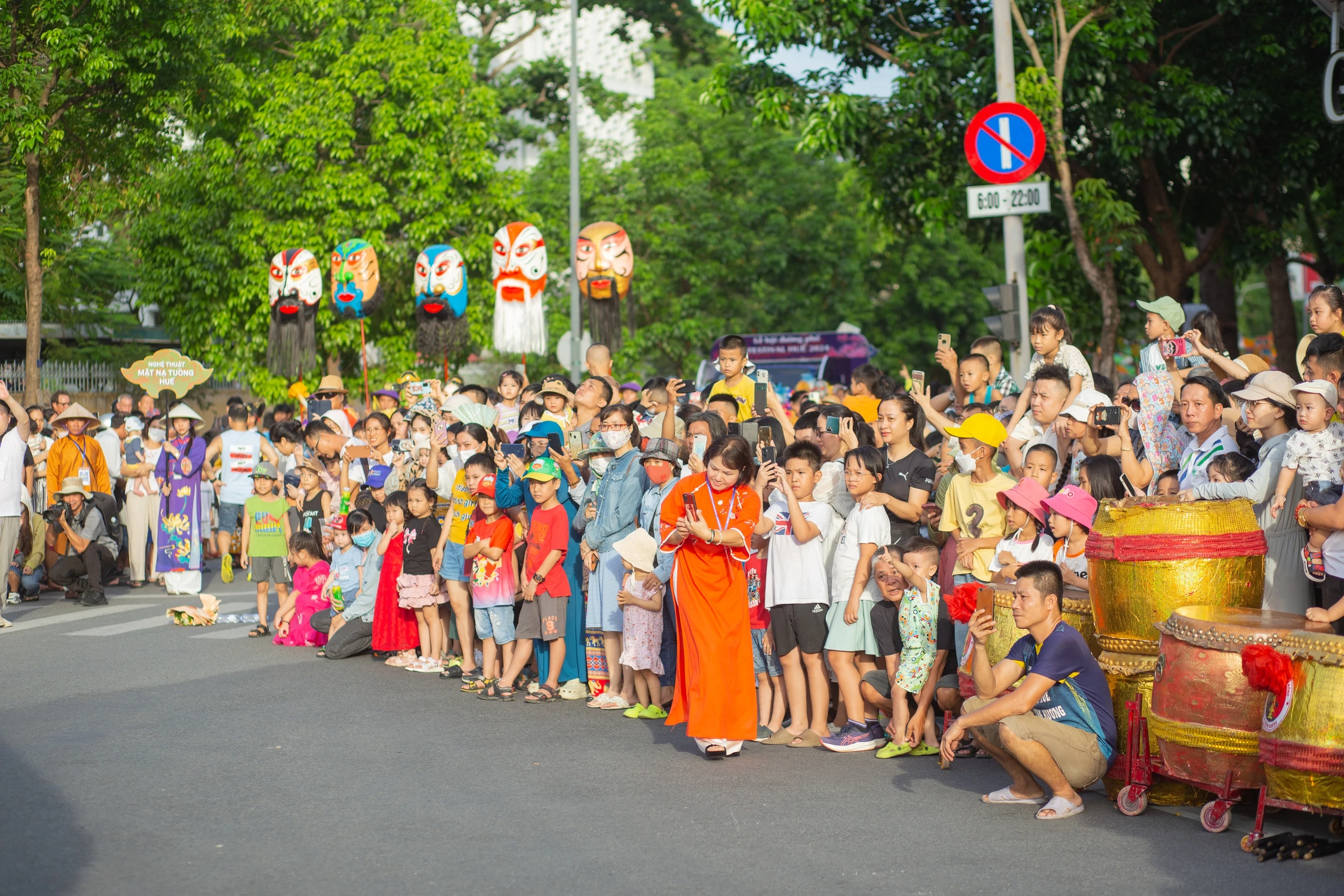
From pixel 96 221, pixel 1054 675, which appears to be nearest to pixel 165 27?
pixel 96 221

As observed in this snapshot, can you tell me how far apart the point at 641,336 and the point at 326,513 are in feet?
62.3

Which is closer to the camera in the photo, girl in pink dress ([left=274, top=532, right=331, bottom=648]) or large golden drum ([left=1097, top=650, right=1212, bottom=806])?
large golden drum ([left=1097, top=650, right=1212, bottom=806])

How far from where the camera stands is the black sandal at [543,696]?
9.19 m

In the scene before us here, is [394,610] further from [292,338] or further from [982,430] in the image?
[292,338]

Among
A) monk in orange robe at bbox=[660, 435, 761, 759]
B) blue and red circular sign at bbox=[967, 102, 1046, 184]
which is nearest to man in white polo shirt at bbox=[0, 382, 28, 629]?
monk in orange robe at bbox=[660, 435, 761, 759]

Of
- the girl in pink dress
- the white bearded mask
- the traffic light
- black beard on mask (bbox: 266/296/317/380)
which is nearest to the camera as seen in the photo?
the girl in pink dress

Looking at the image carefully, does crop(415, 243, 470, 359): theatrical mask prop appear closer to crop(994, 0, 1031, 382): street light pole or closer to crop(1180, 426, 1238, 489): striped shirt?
crop(994, 0, 1031, 382): street light pole

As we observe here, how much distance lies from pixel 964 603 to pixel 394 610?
5279 millimetres

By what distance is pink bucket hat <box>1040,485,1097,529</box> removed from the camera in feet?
23.1

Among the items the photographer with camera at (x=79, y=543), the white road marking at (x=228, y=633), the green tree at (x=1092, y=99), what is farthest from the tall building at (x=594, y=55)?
the white road marking at (x=228, y=633)

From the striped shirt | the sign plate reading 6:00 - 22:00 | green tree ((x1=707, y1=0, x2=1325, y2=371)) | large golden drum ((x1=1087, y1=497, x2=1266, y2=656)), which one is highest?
green tree ((x1=707, y1=0, x2=1325, y2=371))

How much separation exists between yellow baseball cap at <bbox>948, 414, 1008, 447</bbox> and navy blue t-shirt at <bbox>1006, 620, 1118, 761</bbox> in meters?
1.57

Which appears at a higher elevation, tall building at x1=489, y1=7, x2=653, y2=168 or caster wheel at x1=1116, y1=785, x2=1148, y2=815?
tall building at x1=489, y1=7, x2=653, y2=168

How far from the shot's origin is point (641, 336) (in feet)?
101
